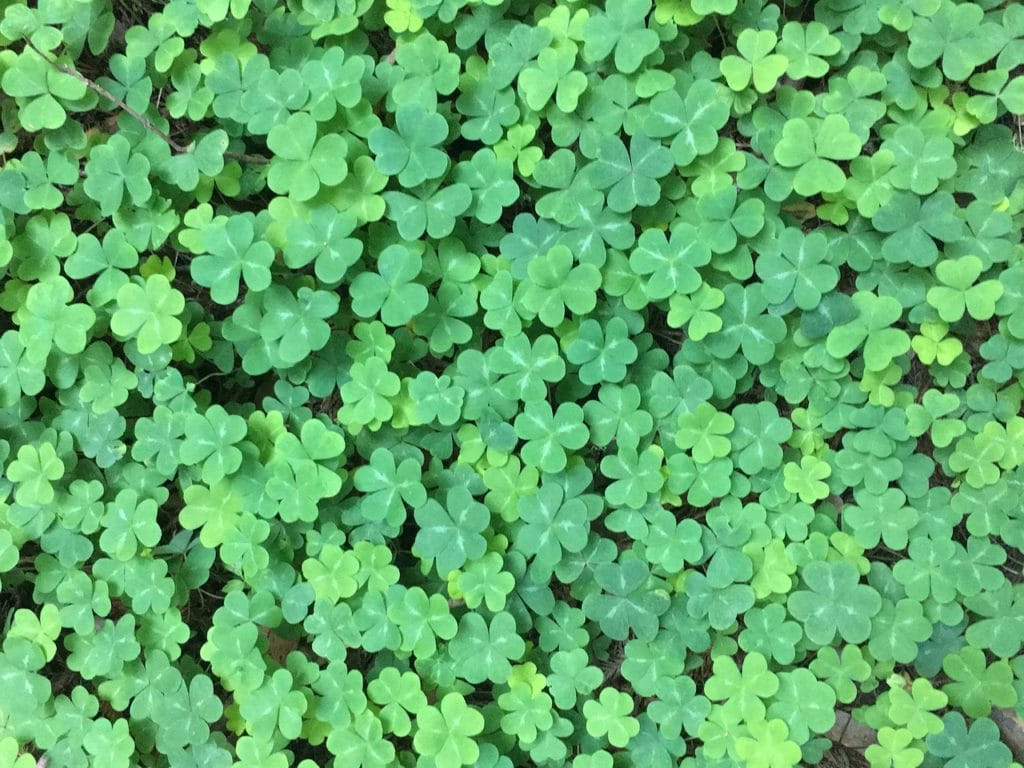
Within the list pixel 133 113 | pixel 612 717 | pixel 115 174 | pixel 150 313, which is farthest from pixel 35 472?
pixel 612 717

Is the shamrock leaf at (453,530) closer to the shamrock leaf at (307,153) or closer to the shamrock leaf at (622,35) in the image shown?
the shamrock leaf at (307,153)

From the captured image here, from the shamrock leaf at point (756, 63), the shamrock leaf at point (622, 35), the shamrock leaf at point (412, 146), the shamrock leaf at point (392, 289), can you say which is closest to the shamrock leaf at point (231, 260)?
the shamrock leaf at point (392, 289)

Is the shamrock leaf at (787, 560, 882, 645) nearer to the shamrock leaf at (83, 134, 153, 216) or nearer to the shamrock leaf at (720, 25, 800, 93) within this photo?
the shamrock leaf at (720, 25, 800, 93)

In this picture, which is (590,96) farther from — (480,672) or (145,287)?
(480,672)

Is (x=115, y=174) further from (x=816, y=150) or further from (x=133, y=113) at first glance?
(x=816, y=150)

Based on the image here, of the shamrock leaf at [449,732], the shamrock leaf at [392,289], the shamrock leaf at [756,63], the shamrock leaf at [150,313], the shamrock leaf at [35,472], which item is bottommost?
the shamrock leaf at [449,732]

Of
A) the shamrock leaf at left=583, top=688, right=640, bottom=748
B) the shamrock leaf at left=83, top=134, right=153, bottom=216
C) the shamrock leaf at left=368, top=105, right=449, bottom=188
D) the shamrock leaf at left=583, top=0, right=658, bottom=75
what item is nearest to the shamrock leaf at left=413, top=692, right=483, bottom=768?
the shamrock leaf at left=583, top=688, right=640, bottom=748
